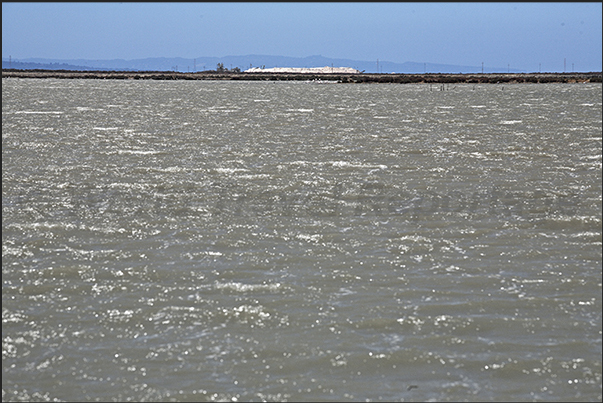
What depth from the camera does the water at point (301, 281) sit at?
7.81 metres

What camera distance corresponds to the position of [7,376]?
779cm

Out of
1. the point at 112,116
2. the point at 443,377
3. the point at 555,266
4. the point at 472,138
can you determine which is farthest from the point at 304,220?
the point at 112,116

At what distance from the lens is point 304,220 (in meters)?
15.2

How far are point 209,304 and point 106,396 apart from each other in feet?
9.09

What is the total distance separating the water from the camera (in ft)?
25.6

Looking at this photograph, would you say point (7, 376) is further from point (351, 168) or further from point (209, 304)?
point (351, 168)

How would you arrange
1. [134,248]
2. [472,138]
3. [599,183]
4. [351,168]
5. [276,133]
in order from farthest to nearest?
[276,133], [472,138], [351,168], [599,183], [134,248]

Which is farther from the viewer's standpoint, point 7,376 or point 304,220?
point 304,220

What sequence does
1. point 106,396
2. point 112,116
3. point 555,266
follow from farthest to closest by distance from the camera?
1. point 112,116
2. point 555,266
3. point 106,396

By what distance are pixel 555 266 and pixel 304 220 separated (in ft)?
17.7

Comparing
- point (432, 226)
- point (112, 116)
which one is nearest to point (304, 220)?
point (432, 226)

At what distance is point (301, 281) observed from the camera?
11.0m

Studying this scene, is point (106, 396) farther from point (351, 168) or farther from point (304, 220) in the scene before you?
point (351, 168)

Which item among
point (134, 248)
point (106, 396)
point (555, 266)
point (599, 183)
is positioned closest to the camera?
point (106, 396)
